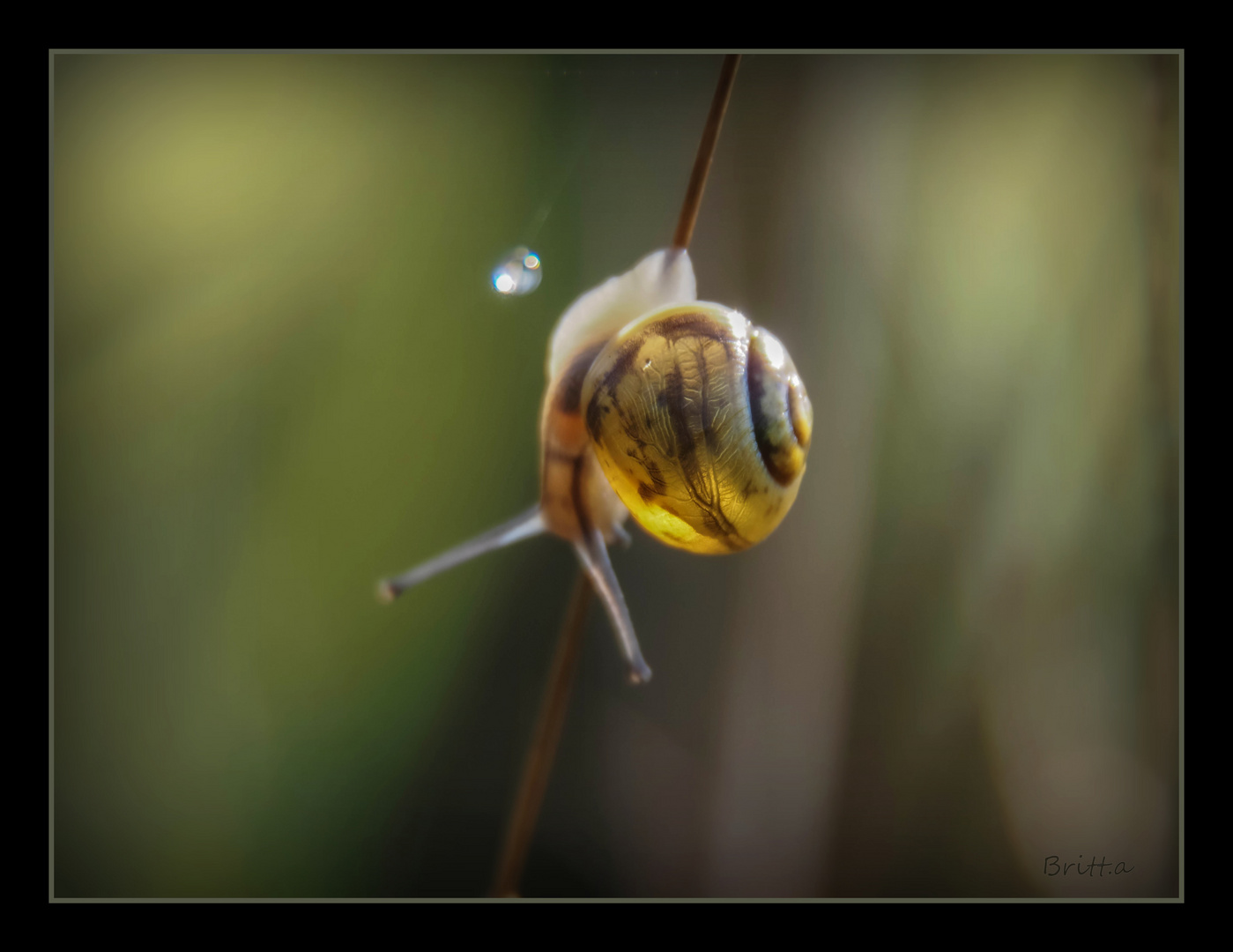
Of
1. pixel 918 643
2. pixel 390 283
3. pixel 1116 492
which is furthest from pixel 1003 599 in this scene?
pixel 390 283

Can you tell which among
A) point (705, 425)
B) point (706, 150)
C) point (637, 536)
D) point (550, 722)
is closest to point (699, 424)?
point (705, 425)

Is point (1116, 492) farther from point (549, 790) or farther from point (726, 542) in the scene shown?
point (549, 790)

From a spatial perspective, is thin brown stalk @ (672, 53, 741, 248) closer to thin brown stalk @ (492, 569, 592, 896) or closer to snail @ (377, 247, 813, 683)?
snail @ (377, 247, 813, 683)

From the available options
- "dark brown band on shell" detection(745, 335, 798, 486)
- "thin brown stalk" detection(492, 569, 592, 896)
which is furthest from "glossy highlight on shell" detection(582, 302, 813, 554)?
"thin brown stalk" detection(492, 569, 592, 896)

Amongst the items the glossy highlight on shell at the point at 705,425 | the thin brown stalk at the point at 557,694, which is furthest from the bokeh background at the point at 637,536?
the glossy highlight on shell at the point at 705,425

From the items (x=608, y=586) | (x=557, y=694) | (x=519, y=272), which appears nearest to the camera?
(x=557, y=694)

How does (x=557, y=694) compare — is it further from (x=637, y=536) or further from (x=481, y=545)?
(x=637, y=536)
